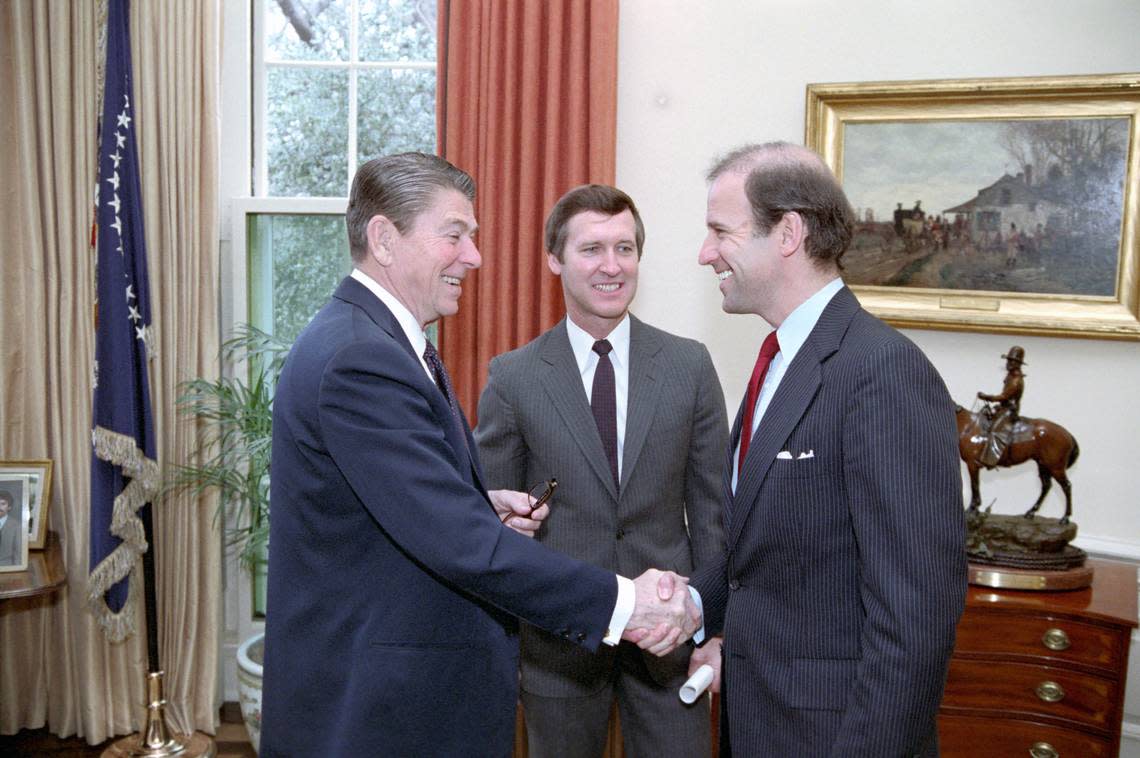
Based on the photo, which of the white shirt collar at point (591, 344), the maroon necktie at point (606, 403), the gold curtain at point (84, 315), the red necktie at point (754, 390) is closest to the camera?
the red necktie at point (754, 390)

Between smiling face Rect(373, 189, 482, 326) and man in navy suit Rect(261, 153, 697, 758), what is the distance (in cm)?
7

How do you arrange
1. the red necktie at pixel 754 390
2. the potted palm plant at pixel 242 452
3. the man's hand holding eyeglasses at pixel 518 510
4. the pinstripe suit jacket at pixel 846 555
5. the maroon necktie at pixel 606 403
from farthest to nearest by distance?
the potted palm plant at pixel 242 452, the maroon necktie at pixel 606 403, the man's hand holding eyeglasses at pixel 518 510, the red necktie at pixel 754 390, the pinstripe suit jacket at pixel 846 555

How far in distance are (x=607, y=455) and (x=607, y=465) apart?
5 cm

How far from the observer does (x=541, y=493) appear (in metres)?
2.45

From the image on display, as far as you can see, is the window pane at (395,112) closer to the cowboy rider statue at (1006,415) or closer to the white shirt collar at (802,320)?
the cowboy rider statue at (1006,415)

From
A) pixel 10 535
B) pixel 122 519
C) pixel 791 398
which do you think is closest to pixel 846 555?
pixel 791 398

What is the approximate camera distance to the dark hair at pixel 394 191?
195 cm

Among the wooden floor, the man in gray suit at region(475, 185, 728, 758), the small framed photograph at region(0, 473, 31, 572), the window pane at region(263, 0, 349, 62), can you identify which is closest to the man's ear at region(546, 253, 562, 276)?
the man in gray suit at region(475, 185, 728, 758)

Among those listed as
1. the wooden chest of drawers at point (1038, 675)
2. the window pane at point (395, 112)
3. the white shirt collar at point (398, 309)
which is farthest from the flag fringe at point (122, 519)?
the wooden chest of drawers at point (1038, 675)

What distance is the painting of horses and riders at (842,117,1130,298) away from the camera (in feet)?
10.2

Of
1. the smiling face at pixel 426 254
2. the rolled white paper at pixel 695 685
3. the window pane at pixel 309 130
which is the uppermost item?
the window pane at pixel 309 130

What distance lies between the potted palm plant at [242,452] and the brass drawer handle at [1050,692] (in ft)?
8.49

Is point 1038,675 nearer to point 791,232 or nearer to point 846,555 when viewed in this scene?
point 846,555

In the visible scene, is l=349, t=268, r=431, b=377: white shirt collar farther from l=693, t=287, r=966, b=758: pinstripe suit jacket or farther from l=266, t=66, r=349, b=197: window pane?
l=266, t=66, r=349, b=197: window pane
